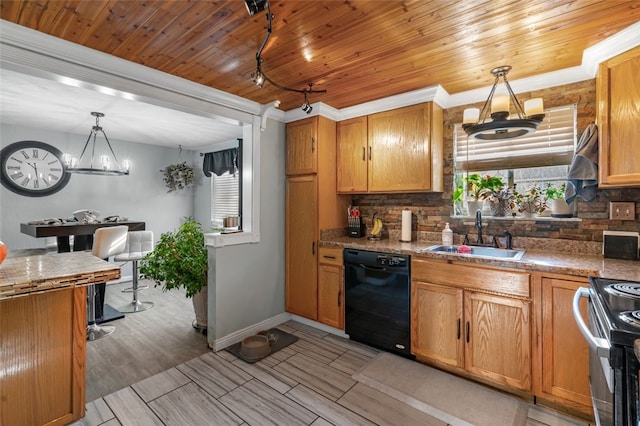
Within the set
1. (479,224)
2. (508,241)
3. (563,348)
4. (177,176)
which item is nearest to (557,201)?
(508,241)

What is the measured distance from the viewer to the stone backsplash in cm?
223

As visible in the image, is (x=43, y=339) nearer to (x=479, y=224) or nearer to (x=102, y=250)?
(x=102, y=250)

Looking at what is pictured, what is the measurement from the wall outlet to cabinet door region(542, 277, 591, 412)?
79 cm

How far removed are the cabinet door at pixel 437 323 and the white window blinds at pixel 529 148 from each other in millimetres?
1307

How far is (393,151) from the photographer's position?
2934 millimetres

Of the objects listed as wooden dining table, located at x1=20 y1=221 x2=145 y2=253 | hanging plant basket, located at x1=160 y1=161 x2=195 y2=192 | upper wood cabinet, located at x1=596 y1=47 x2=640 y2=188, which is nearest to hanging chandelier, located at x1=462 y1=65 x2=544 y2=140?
upper wood cabinet, located at x1=596 y1=47 x2=640 y2=188

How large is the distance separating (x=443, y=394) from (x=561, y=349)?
82cm

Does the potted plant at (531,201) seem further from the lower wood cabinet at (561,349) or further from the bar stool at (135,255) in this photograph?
→ the bar stool at (135,255)

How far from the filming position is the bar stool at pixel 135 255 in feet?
12.4

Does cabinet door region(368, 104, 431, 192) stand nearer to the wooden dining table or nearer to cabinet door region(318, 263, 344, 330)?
cabinet door region(318, 263, 344, 330)

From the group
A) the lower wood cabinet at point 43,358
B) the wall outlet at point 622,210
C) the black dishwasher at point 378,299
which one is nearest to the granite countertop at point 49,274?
the lower wood cabinet at point 43,358

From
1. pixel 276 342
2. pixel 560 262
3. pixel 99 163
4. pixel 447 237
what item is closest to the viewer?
pixel 560 262

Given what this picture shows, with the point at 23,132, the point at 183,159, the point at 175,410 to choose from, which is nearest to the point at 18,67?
the point at 175,410

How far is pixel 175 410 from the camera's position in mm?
1936
